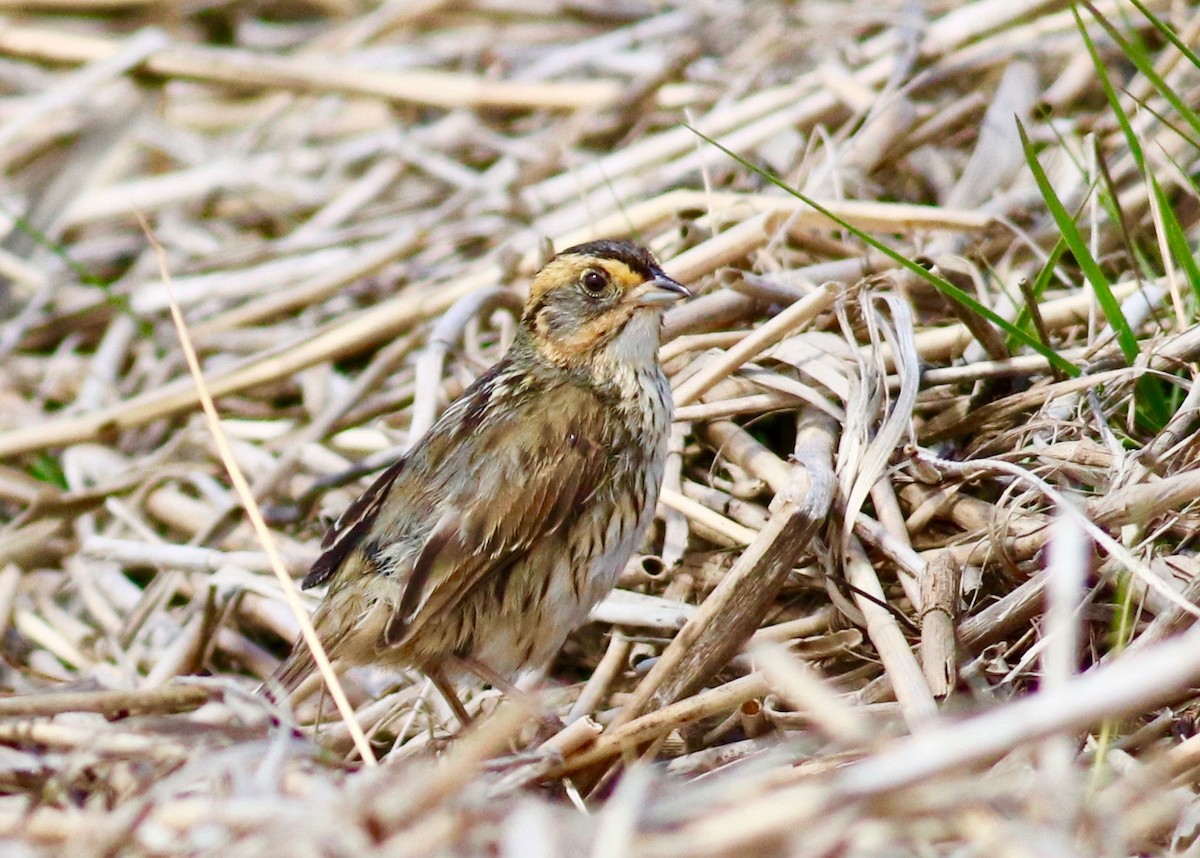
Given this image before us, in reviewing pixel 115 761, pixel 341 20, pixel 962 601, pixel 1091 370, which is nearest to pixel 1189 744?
pixel 962 601

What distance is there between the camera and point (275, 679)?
10.1ft

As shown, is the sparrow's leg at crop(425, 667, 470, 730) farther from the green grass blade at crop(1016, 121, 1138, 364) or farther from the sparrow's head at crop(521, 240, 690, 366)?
the green grass blade at crop(1016, 121, 1138, 364)

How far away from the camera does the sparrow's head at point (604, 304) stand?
3500mm

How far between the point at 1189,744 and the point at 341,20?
5476mm

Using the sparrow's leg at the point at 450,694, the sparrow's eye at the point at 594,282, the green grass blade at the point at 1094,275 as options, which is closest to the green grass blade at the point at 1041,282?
the green grass blade at the point at 1094,275

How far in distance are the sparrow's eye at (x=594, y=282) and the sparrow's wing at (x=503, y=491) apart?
0.27 metres

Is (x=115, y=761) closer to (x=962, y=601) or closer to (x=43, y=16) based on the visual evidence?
(x=962, y=601)

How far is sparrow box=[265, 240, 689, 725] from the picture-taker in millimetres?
3182

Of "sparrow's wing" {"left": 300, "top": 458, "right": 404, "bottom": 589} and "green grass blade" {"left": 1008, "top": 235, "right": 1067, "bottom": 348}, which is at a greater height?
"green grass blade" {"left": 1008, "top": 235, "right": 1067, "bottom": 348}

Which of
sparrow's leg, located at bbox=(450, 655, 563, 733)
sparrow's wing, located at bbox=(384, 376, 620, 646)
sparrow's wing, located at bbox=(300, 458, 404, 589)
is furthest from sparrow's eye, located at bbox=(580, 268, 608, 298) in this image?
sparrow's leg, located at bbox=(450, 655, 563, 733)

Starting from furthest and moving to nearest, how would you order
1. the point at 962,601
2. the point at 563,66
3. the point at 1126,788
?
the point at 563,66
the point at 962,601
the point at 1126,788

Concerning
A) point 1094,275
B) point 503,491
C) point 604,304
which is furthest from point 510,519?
point 1094,275

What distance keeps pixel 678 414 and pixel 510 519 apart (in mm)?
647

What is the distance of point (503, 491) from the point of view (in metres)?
3.21
